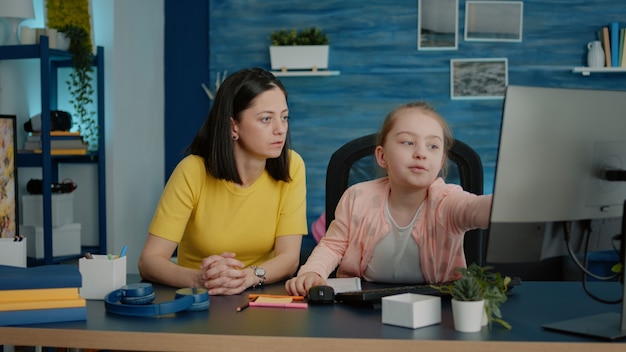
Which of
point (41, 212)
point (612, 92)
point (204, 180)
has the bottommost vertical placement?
point (41, 212)

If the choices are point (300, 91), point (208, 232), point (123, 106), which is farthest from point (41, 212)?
point (208, 232)

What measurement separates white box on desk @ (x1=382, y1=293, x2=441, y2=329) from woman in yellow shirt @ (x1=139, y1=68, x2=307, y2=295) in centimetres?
56

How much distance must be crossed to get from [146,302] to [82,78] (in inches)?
109

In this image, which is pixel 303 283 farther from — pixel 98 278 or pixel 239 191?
pixel 239 191

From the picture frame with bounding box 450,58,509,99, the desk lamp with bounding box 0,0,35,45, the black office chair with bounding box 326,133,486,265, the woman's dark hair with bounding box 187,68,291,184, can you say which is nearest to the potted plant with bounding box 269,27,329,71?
the picture frame with bounding box 450,58,509,99

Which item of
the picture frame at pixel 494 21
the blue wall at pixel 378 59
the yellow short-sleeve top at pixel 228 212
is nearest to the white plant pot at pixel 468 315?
the yellow short-sleeve top at pixel 228 212

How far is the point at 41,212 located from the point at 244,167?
85.6 inches

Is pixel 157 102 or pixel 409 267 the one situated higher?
pixel 157 102

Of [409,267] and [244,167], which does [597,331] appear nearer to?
[409,267]

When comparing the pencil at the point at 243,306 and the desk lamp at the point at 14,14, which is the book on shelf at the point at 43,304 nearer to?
the pencil at the point at 243,306

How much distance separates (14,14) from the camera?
3.77 metres

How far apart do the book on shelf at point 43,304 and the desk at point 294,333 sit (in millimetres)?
36

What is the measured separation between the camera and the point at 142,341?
1.37 metres

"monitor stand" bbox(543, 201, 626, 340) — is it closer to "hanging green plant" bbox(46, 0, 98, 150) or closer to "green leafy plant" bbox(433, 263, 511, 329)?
"green leafy plant" bbox(433, 263, 511, 329)
